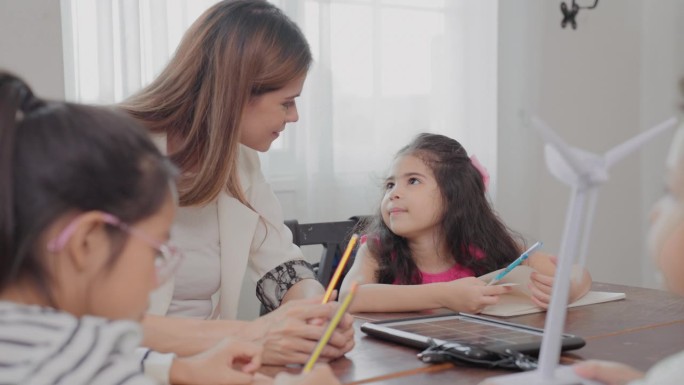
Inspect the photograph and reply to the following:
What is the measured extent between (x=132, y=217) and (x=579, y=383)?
0.60 metres

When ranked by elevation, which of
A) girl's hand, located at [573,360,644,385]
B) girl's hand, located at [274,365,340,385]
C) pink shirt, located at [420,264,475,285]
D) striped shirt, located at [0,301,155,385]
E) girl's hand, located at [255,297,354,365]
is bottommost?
pink shirt, located at [420,264,475,285]

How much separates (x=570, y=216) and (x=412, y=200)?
1.12 m

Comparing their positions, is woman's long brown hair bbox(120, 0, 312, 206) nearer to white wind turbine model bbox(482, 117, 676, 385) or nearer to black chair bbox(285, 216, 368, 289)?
black chair bbox(285, 216, 368, 289)

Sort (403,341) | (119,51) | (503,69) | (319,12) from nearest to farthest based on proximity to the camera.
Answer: (403,341) < (119,51) < (319,12) < (503,69)

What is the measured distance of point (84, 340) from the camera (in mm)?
846

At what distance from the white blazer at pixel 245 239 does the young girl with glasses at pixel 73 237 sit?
2.72ft

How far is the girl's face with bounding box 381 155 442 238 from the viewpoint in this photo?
7.25 ft

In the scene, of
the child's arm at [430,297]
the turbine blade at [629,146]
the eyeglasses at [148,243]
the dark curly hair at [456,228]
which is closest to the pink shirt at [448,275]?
the dark curly hair at [456,228]

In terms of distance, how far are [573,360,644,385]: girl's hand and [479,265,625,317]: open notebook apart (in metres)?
0.58

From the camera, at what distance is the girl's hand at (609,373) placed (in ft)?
3.62

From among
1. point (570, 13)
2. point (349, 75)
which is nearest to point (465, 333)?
point (349, 75)

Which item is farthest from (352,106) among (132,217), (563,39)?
(132,217)

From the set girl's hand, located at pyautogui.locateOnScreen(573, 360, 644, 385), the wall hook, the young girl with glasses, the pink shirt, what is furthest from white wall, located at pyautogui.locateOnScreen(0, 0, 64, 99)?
the wall hook

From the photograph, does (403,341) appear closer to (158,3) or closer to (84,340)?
(84,340)
